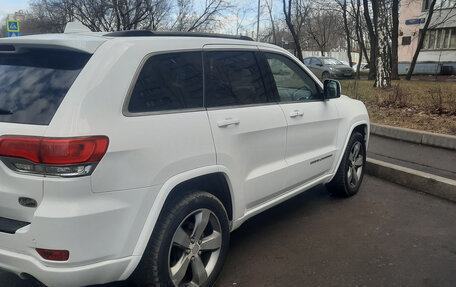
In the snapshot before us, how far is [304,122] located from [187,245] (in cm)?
176

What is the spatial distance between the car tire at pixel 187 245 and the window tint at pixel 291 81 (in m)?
1.40

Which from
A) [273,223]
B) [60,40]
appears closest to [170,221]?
[60,40]

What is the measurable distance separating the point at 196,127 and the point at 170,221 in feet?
2.12

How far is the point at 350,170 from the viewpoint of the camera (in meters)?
4.89

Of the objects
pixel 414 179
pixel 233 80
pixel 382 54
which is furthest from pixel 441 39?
pixel 233 80

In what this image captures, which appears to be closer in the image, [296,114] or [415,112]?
[296,114]

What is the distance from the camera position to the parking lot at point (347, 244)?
10.4ft

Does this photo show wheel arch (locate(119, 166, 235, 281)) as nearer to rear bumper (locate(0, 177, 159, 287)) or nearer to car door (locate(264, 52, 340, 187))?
rear bumper (locate(0, 177, 159, 287))

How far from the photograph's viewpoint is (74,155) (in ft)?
7.04

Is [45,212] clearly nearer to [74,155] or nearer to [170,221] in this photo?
[74,155]

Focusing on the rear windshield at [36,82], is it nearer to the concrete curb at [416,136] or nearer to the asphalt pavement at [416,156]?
the asphalt pavement at [416,156]

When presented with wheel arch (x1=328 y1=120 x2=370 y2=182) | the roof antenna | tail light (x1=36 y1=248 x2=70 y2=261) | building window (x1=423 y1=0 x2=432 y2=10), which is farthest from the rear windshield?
building window (x1=423 y1=0 x2=432 y2=10)

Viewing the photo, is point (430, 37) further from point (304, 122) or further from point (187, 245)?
point (187, 245)

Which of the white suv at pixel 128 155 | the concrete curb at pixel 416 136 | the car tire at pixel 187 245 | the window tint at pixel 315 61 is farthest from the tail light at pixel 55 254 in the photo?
the window tint at pixel 315 61
